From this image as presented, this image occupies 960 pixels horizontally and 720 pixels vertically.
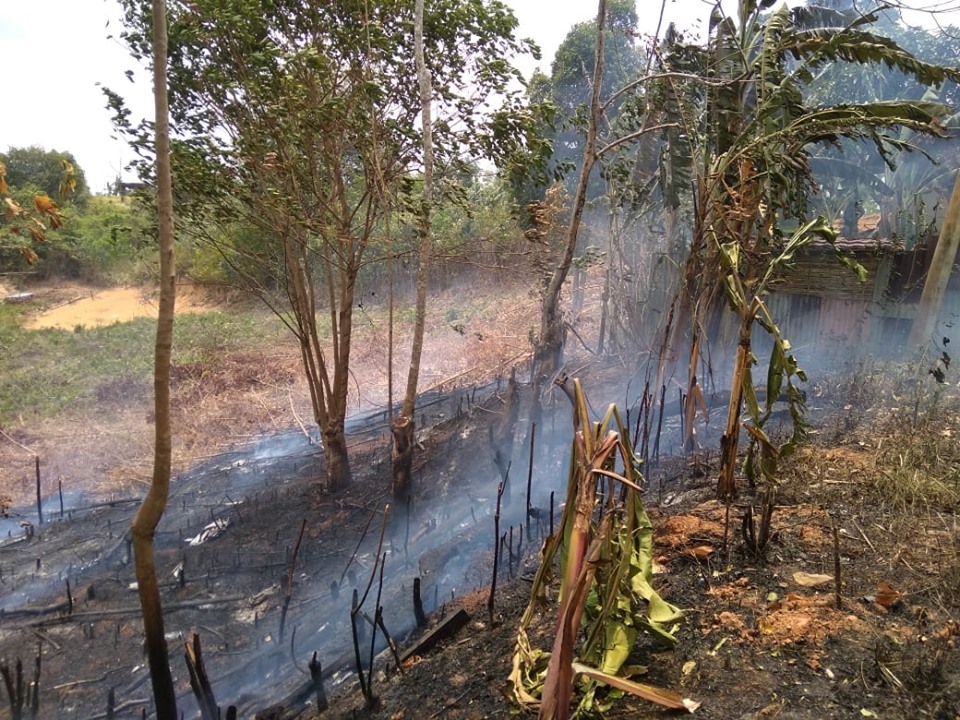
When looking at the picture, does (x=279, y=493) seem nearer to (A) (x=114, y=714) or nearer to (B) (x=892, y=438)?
(A) (x=114, y=714)

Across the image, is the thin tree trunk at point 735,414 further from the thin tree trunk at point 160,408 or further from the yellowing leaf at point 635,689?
the thin tree trunk at point 160,408

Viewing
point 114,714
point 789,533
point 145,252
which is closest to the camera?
point 789,533

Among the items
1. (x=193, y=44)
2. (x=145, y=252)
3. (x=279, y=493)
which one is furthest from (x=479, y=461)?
(x=145, y=252)

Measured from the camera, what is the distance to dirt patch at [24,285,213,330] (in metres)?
19.8

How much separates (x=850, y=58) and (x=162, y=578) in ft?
29.9

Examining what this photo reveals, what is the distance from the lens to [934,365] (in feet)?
23.1

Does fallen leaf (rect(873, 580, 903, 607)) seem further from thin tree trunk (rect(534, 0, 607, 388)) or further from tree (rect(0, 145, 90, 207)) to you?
tree (rect(0, 145, 90, 207))

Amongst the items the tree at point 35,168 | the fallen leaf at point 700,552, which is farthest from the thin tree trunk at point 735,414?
the tree at point 35,168

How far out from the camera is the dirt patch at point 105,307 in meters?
19.8

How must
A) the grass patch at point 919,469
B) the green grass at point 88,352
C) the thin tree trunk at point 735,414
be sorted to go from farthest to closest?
the green grass at point 88,352 → the thin tree trunk at point 735,414 → the grass patch at point 919,469

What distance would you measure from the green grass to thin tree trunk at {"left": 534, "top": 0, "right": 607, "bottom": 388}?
938 centimetres

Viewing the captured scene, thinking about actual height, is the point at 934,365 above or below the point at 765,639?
above

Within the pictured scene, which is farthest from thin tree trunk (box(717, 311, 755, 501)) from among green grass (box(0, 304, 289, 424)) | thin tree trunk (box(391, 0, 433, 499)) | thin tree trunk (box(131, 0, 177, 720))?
green grass (box(0, 304, 289, 424))

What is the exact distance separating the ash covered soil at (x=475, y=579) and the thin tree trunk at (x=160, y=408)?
621 millimetres
